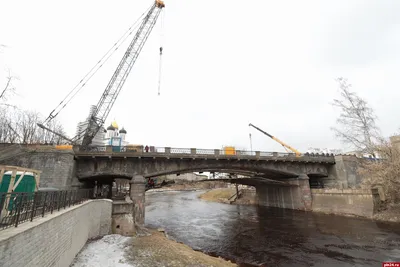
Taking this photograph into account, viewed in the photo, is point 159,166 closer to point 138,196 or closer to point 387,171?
point 138,196

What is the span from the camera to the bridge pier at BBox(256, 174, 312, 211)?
38.2 meters

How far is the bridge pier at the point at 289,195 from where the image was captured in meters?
38.2

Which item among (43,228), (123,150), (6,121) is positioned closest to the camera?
(43,228)

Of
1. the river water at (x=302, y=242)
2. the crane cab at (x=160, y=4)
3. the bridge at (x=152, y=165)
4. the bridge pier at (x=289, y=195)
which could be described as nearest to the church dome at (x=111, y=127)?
the crane cab at (x=160, y=4)

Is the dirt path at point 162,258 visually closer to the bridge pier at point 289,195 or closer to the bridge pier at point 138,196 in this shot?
the bridge pier at point 138,196

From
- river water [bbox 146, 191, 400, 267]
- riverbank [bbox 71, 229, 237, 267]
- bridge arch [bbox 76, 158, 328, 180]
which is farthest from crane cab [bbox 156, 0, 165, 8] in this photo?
riverbank [bbox 71, 229, 237, 267]

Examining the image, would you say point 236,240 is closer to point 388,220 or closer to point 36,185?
point 36,185

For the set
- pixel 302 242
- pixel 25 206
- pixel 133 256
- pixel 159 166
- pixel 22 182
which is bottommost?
pixel 302 242

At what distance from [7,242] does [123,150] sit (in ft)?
82.6

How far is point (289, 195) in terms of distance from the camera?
4284 centimetres

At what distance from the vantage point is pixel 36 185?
14656 mm

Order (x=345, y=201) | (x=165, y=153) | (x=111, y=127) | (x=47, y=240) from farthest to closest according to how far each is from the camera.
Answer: (x=111, y=127)
(x=345, y=201)
(x=165, y=153)
(x=47, y=240)

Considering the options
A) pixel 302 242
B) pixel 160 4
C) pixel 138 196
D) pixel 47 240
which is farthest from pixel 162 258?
pixel 160 4

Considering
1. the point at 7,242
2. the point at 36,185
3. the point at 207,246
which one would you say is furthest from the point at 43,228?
the point at 207,246
